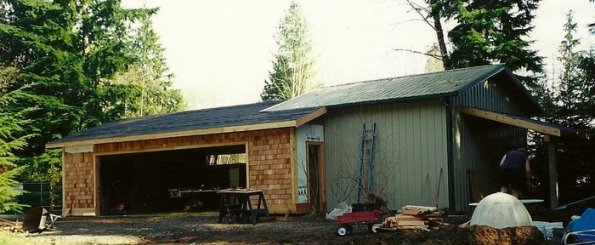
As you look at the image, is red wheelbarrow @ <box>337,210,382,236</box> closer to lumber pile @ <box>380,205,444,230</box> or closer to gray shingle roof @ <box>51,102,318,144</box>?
lumber pile @ <box>380,205,444,230</box>

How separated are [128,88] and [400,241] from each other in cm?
2178

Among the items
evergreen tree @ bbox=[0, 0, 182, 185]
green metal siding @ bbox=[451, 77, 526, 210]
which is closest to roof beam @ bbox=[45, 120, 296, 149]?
green metal siding @ bbox=[451, 77, 526, 210]

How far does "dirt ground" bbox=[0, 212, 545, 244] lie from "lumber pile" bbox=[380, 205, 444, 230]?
216mm

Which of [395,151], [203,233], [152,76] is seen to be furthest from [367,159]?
[152,76]

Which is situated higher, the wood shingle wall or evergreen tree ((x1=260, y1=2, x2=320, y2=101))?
evergreen tree ((x1=260, y1=2, x2=320, y2=101))

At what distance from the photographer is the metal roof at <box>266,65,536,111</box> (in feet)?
51.5

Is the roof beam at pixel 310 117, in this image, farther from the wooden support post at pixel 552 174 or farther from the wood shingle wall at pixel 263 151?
the wooden support post at pixel 552 174

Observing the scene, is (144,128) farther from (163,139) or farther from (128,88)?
(128,88)

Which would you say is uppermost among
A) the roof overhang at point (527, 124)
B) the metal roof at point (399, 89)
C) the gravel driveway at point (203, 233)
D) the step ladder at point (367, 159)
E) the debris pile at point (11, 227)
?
the metal roof at point (399, 89)

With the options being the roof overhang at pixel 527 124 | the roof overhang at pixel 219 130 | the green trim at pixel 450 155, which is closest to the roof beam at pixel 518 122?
the roof overhang at pixel 527 124

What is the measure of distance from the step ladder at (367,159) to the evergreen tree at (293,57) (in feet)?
78.3

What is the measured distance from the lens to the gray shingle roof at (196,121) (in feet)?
54.9

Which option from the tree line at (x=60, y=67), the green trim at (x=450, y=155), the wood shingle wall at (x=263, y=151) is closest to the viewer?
the green trim at (x=450, y=155)

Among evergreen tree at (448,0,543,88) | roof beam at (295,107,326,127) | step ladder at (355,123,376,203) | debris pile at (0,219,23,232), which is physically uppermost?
evergreen tree at (448,0,543,88)
